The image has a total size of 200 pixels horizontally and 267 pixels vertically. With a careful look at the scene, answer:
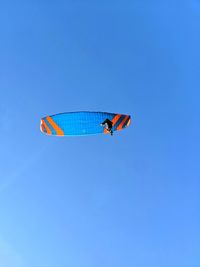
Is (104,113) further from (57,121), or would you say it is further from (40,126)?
(40,126)

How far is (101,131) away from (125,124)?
5.23 ft

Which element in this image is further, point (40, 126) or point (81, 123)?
point (40, 126)

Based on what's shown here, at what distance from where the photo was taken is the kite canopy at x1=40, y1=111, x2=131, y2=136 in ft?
64.6

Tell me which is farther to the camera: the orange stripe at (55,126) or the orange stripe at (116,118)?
the orange stripe at (55,126)

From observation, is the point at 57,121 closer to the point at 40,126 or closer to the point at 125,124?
the point at 40,126

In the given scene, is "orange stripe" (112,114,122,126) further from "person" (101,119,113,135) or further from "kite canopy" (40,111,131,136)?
"person" (101,119,113,135)

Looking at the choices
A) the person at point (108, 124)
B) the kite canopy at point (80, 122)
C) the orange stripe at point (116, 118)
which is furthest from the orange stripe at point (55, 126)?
the orange stripe at point (116, 118)

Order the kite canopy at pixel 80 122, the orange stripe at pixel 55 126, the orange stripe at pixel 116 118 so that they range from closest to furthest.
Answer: the kite canopy at pixel 80 122 → the orange stripe at pixel 116 118 → the orange stripe at pixel 55 126

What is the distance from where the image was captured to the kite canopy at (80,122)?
64.6 feet

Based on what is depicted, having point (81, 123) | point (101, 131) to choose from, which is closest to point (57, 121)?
Answer: point (81, 123)

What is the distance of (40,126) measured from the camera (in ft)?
71.0

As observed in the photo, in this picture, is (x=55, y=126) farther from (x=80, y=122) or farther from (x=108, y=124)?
(x=108, y=124)

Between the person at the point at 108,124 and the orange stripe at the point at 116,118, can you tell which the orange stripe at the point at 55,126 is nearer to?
the person at the point at 108,124

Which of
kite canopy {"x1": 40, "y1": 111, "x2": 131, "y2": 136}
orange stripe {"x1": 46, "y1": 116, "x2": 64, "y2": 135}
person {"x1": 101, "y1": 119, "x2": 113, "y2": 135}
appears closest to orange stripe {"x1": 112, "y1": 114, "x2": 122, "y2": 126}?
kite canopy {"x1": 40, "y1": 111, "x2": 131, "y2": 136}
